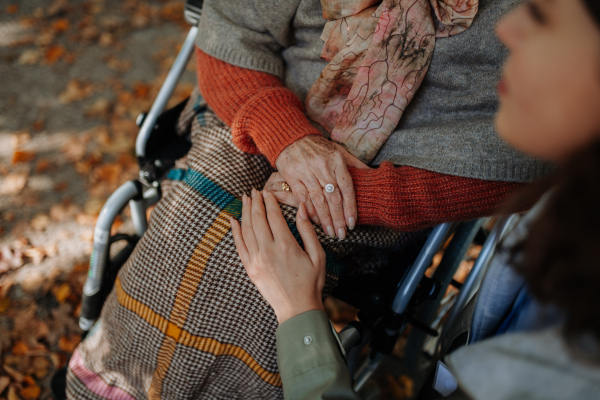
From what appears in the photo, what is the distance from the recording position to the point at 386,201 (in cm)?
115

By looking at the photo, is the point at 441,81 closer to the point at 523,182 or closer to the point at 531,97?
the point at 523,182

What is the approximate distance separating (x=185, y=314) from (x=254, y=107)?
0.67 m

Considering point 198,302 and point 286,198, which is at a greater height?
point 286,198

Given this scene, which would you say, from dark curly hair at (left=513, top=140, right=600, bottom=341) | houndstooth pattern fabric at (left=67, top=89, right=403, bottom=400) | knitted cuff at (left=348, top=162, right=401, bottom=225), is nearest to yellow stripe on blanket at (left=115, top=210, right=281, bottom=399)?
houndstooth pattern fabric at (left=67, top=89, right=403, bottom=400)

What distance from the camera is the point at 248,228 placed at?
1145mm

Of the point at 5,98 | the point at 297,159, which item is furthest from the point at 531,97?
the point at 5,98

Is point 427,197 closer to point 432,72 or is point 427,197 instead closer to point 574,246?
point 432,72

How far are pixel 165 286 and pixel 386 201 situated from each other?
0.69 meters

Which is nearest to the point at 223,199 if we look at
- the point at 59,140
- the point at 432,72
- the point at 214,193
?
the point at 214,193

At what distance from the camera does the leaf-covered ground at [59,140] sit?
6.65 feet

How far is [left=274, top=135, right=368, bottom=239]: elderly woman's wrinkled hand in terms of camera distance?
120 cm

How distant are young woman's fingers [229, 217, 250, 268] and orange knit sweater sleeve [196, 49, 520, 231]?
0.81ft

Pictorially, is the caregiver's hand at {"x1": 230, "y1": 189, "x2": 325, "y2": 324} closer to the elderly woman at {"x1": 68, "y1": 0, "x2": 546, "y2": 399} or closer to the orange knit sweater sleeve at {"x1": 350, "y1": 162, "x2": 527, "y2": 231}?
the elderly woman at {"x1": 68, "y1": 0, "x2": 546, "y2": 399}

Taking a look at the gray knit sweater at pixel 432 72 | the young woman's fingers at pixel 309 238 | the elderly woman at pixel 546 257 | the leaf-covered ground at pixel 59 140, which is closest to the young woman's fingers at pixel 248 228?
the young woman's fingers at pixel 309 238
